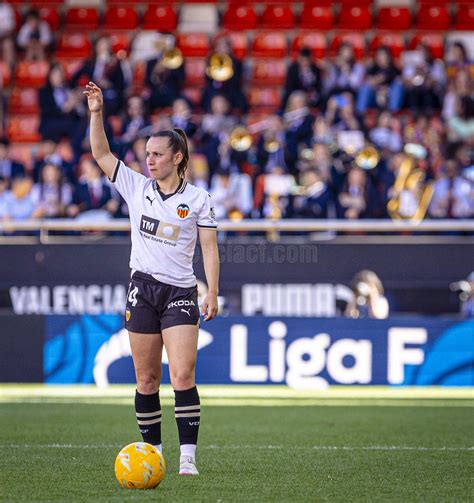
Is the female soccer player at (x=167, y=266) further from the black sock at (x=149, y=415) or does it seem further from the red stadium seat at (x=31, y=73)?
the red stadium seat at (x=31, y=73)

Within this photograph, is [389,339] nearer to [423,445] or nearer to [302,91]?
[423,445]

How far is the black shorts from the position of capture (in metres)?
6.21

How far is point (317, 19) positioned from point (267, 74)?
181 centimetres

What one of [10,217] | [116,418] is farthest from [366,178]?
[116,418]

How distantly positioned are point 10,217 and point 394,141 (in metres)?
5.76

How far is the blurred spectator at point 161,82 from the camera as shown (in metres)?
17.3

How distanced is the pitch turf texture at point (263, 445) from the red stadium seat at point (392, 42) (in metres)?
8.80

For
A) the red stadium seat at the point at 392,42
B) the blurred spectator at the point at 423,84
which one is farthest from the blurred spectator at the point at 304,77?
the red stadium seat at the point at 392,42

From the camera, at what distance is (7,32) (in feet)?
64.1

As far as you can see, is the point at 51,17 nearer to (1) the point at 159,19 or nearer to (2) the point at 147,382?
(1) the point at 159,19

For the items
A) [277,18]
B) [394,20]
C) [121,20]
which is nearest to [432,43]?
[394,20]

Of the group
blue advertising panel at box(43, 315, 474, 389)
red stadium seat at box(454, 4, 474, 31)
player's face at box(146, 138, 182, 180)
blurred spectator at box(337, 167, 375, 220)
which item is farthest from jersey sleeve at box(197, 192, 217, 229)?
red stadium seat at box(454, 4, 474, 31)

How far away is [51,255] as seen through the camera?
1259 centimetres

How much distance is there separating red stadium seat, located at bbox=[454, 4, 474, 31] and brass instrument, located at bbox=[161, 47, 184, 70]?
555 cm
